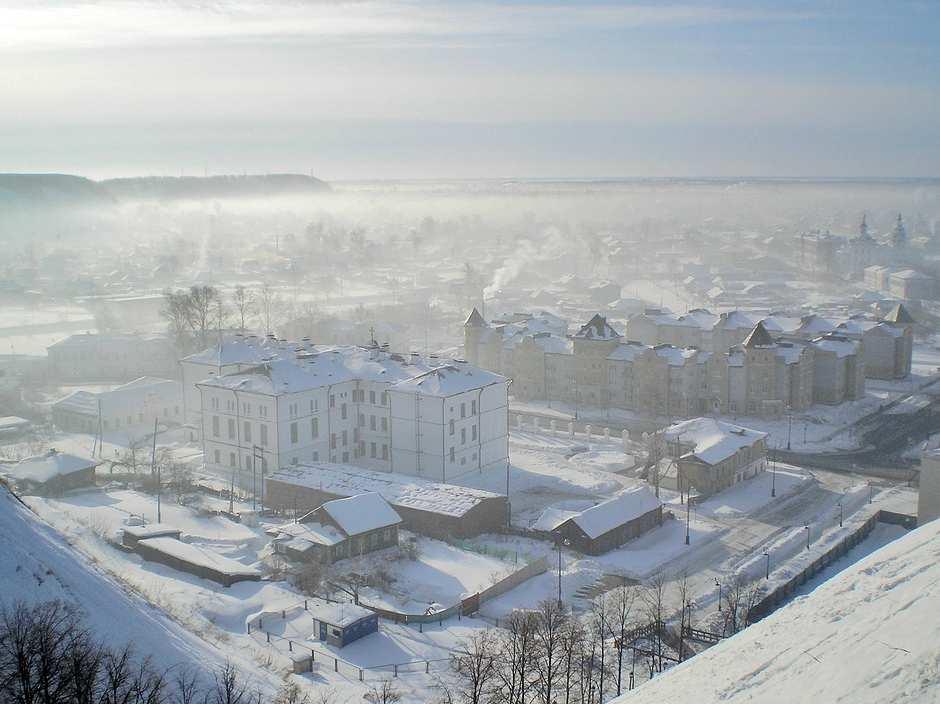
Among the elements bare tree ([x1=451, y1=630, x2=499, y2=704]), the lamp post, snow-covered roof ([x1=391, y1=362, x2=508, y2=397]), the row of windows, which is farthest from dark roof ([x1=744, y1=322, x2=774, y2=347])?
bare tree ([x1=451, y1=630, x2=499, y2=704])

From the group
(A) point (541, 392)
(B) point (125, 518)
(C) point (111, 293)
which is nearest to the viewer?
(B) point (125, 518)

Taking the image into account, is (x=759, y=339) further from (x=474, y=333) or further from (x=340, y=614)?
(x=340, y=614)

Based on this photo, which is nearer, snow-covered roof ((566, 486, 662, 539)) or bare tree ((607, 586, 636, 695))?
bare tree ((607, 586, 636, 695))

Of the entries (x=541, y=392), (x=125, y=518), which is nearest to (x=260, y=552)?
(x=125, y=518)

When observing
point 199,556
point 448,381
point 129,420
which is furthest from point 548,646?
point 129,420

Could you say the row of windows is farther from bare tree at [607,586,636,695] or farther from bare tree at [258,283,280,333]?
bare tree at [607,586,636,695]

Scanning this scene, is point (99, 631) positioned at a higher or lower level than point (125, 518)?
higher

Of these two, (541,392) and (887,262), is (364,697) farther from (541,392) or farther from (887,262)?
(887,262)
